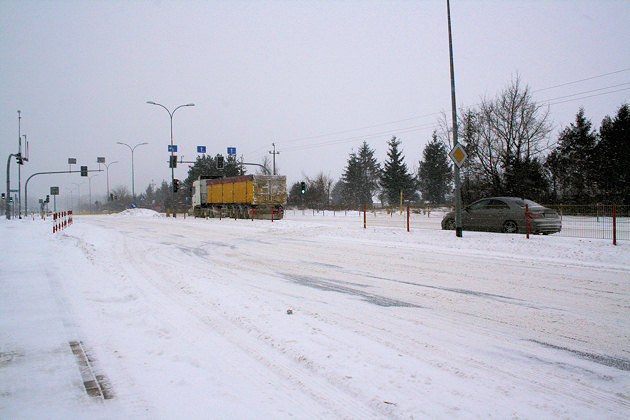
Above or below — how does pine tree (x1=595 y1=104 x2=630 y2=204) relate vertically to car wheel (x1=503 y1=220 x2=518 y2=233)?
above

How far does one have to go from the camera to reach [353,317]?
4828mm

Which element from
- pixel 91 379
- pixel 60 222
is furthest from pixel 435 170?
pixel 91 379

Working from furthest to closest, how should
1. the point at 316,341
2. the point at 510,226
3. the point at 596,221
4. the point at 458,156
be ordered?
the point at 510,226 → the point at 458,156 → the point at 596,221 → the point at 316,341

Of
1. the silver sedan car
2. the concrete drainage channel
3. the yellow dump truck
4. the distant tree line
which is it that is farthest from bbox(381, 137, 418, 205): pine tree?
the concrete drainage channel

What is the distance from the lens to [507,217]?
1434 cm

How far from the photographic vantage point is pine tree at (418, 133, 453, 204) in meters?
59.4

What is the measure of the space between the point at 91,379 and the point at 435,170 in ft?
199

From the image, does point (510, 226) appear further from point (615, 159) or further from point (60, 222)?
point (615, 159)

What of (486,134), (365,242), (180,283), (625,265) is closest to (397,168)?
(486,134)

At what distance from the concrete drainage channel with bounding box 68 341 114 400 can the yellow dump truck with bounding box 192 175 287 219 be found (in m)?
23.1

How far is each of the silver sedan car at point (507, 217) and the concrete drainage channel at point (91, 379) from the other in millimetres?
14268

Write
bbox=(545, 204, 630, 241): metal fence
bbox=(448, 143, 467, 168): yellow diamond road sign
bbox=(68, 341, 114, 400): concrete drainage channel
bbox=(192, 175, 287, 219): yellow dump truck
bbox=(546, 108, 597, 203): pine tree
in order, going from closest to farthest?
bbox=(68, 341, 114, 400): concrete drainage channel → bbox=(545, 204, 630, 241): metal fence → bbox=(448, 143, 467, 168): yellow diamond road sign → bbox=(192, 175, 287, 219): yellow dump truck → bbox=(546, 108, 597, 203): pine tree

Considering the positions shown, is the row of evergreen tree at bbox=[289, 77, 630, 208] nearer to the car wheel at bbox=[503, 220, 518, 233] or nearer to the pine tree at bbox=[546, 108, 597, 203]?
the pine tree at bbox=[546, 108, 597, 203]

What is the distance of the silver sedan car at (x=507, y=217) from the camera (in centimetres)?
1356
